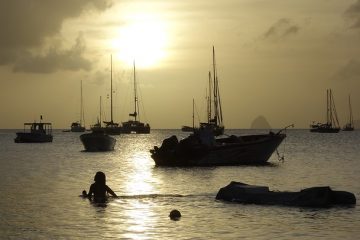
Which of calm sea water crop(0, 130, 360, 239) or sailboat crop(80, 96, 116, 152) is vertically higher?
sailboat crop(80, 96, 116, 152)

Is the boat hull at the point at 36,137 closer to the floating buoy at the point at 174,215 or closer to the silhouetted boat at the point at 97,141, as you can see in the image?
the silhouetted boat at the point at 97,141

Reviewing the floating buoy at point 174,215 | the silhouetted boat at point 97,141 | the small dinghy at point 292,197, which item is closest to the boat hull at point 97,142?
the silhouetted boat at point 97,141

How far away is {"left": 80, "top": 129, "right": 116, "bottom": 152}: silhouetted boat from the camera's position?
107250mm

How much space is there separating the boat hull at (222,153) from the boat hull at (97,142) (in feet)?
138

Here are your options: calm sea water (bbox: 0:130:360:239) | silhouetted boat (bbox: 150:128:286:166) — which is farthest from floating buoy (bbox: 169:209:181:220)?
silhouetted boat (bbox: 150:128:286:166)

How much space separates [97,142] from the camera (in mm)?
108688

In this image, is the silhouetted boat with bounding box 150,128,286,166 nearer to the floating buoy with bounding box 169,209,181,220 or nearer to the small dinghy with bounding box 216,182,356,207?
the small dinghy with bounding box 216,182,356,207

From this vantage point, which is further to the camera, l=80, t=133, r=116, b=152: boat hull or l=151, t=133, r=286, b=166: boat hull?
l=80, t=133, r=116, b=152: boat hull

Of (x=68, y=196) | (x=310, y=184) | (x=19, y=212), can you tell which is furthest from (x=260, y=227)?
(x=310, y=184)

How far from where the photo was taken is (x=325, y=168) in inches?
2808

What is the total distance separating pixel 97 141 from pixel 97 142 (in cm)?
47

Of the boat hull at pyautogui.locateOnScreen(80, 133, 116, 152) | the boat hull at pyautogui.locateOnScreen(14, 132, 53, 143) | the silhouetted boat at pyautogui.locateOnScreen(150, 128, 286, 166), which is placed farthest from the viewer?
the boat hull at pyautogui.locateOnScreen(14, 132, 53, 143)

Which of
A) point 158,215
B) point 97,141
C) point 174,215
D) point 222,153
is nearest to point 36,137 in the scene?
point 97,141

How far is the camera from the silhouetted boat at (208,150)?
63500mm
